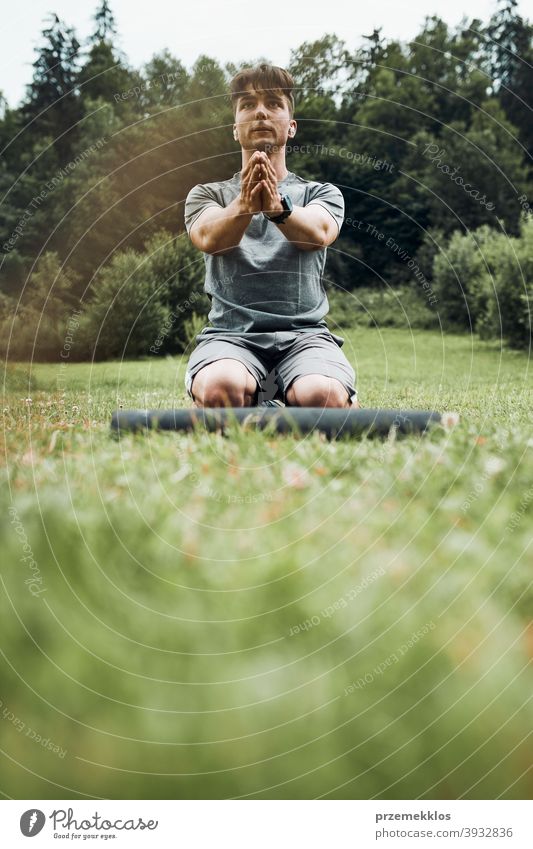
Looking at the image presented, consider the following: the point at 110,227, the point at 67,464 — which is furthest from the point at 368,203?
the point at 67,464

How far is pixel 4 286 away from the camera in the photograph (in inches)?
531

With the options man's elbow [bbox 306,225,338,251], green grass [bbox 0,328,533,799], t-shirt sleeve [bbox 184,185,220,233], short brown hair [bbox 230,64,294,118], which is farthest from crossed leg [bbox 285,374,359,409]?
short brown hair [bbox 230,64,294,118]

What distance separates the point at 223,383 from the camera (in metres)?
3.24

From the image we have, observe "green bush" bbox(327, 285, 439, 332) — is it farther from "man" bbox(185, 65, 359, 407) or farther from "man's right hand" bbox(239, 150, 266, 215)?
"man's right hand" bbox(239, 150, 266, 215)

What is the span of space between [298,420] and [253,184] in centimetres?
90

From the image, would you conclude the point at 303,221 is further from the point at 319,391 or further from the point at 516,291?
the point at 516,291

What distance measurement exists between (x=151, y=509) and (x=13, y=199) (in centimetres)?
1647

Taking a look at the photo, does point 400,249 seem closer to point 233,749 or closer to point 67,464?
point 67,464

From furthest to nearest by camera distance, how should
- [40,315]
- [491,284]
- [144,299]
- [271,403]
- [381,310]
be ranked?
[381,310] → [491,284] → [40,315] → [144,299] → [271,403]

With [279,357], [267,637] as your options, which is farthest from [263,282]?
[267,637]

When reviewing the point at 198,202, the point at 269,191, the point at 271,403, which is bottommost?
the point at 271,403

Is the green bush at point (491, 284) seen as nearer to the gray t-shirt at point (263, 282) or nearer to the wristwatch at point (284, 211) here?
the gray t-shirt at point (263, 282)

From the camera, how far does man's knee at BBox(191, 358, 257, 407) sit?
127 inches

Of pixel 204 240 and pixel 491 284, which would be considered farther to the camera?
pixel 491 284
